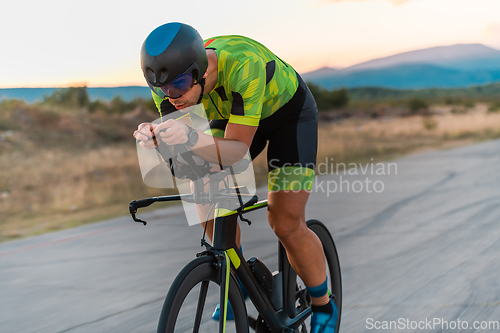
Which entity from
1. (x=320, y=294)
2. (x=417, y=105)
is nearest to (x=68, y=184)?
(x=320, y=294)

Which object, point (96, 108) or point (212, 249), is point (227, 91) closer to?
point (212, 249)

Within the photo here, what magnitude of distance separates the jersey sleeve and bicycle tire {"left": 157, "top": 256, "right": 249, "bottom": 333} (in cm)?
64

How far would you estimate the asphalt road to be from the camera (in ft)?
11.7

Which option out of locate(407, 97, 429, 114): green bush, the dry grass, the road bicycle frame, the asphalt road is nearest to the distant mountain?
the dry grass

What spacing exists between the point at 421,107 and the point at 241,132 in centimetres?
→ 5762

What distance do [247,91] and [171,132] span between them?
1.70ft

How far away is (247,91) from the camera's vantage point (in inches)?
85.1

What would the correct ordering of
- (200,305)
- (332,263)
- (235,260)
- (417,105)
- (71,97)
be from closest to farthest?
(200,305) < (235,260) < (332,263) < (71,97) < (417,105)

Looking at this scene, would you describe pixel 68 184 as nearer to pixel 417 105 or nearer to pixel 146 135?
pixel 146 135

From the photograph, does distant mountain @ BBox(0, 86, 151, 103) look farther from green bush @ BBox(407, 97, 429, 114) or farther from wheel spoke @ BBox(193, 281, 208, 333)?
green bush @ BBox(407, 97, 429, 114)

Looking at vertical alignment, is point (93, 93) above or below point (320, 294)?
above

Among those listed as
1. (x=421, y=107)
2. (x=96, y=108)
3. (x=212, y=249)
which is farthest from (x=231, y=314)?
(x=421, y=107)

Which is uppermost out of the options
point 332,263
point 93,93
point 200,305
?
point 93,93

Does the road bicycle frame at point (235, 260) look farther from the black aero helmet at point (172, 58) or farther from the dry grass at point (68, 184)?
the dry grass at point (68, 184)
